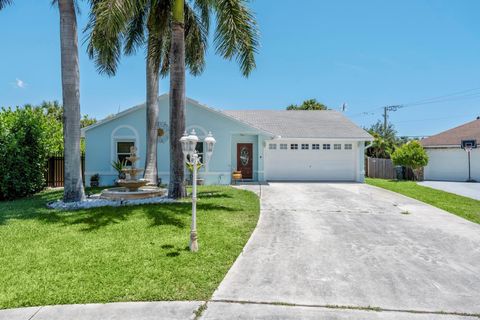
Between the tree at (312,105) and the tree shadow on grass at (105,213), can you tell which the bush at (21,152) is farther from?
the tree at (312,105)

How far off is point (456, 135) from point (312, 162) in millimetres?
13887

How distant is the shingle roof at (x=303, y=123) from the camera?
749 inches

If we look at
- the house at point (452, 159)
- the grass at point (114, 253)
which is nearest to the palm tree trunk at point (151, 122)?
the grass at point (114, 253)

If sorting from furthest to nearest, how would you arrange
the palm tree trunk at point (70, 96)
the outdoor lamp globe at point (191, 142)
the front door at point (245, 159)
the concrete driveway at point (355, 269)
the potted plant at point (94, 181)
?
the front door at point (245, 159)
the potted plant at point (94, 181)
the palm tree trunk at point (70, 96)
the outdoor lamp globe at point (191, 142)
the concrete driveway at point (355, 269)

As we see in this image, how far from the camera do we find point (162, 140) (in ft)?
54.5

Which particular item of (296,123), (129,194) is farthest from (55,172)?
(296,123)

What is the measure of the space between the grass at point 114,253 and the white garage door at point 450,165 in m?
20.0

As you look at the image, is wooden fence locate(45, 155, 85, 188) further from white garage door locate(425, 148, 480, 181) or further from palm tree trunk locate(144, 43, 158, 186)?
white garage door locate(425, 148, 480, 181)

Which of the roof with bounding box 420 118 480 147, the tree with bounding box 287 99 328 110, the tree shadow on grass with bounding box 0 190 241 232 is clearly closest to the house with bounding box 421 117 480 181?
the roof with bounding box 420 118 480 147

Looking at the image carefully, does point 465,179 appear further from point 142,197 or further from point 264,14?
point 142,197

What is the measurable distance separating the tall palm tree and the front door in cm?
754

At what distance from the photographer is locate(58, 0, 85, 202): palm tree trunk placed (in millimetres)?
10266

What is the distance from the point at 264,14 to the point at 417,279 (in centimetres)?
1123

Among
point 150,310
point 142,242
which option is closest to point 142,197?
point 142,242
